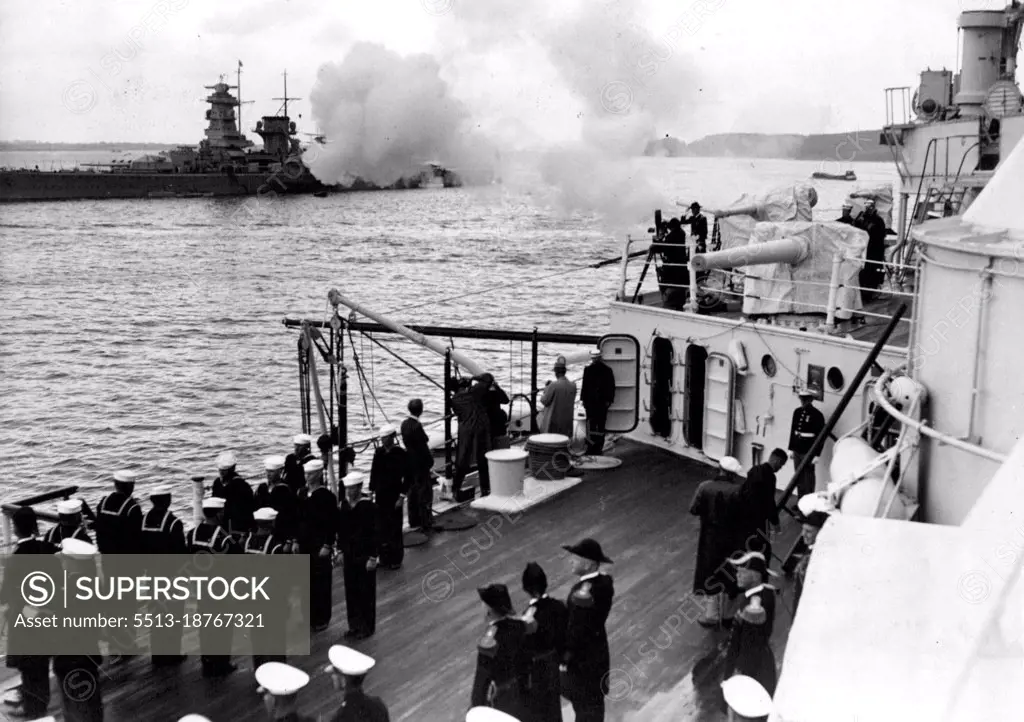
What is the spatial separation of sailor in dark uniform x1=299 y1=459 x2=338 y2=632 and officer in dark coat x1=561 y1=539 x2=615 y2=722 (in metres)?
3.06

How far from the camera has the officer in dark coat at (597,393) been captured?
1412cm

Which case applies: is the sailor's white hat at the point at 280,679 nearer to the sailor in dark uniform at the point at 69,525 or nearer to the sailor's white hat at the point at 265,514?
the sailor's white hat at the point at 265,514

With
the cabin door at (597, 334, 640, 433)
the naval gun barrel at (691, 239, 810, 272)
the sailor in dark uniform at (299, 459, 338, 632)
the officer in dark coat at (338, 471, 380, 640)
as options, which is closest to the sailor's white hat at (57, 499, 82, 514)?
the sailor in dark uniform at (299, 459, 338, 632)

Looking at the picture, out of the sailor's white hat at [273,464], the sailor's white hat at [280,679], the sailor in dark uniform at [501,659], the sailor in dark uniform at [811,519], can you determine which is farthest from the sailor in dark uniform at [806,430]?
the sailor's white hat at [280,679]

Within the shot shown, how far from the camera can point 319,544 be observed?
30.1 ft

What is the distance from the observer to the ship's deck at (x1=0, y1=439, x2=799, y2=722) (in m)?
7.93

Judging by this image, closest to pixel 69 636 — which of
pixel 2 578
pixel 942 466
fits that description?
pixel 2 578

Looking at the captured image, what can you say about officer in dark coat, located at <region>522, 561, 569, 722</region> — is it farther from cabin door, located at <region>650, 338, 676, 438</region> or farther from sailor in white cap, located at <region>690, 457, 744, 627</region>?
cabin door, located at <region>650, 338, 676, 438</region>

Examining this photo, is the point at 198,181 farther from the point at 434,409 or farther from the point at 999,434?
the point at 999,434

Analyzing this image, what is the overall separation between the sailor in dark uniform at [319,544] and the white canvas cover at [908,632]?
5150 mm

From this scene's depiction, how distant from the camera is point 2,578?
26.3 feet

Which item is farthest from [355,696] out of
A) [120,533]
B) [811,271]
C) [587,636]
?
[811,271]

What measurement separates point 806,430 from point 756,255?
312 centimetres

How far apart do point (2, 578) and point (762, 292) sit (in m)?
10.4
